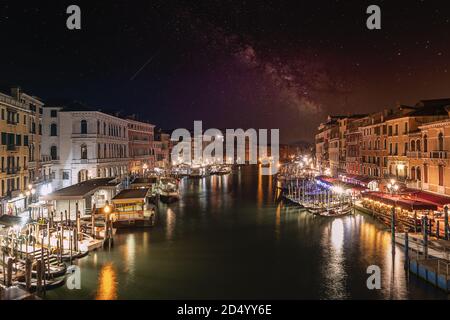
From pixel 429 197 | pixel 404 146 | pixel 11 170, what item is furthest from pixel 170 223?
pixel 404 146

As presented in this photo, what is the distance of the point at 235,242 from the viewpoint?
24344 mm

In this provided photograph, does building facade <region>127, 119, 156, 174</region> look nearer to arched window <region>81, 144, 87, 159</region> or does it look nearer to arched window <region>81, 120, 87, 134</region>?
arched window <region>81, 120, 87, 134</region>

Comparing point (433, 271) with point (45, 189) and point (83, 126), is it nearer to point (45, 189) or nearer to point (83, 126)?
point (45, 189)

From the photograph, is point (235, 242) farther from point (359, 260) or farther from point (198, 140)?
point (198, 140)

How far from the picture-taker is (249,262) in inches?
790

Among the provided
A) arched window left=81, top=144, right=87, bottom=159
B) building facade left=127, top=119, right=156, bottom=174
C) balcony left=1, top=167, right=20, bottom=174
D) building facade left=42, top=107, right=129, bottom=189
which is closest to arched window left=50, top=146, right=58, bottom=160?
building facade left=42, top=107, right=129, bottom=189

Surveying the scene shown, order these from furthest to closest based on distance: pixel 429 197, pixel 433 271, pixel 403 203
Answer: pixel 429 197, pixel 403 203, pixel 433 271

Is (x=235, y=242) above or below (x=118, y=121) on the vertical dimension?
below

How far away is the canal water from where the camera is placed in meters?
15.9

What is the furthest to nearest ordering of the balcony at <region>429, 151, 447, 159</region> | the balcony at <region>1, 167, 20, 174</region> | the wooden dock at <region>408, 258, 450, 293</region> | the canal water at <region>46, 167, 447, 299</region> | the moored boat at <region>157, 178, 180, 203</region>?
the moored boat at <region>157, 178, 180, 203</region>, the balcony at <region>1, 167, 20, 174</region>, the balcony at <region>429, 151, 447, 159</region>, the canal water at <region>46, 167, 447, 299</region>, the wooden dock at <region>408, 258, 450, 293</region>

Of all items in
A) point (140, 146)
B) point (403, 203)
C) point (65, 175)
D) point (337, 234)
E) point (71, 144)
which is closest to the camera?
point (403, 203)
